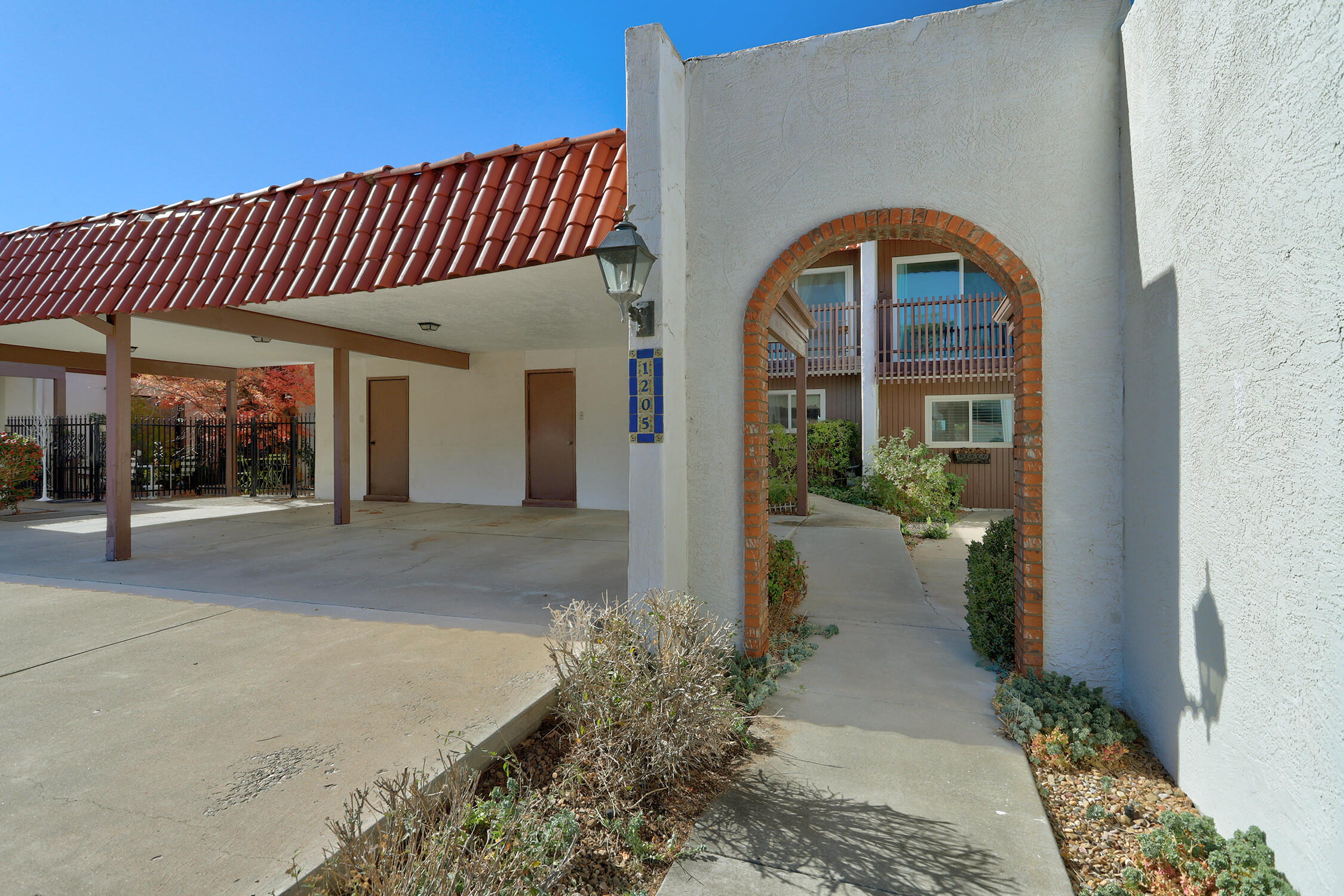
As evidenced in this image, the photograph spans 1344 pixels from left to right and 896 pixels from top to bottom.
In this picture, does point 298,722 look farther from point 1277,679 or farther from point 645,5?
point 645,5

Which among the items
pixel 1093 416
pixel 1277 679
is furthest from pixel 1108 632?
pixel 1277 679

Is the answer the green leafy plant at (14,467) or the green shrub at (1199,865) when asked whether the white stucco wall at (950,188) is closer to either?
the green shrub at (1199,865)

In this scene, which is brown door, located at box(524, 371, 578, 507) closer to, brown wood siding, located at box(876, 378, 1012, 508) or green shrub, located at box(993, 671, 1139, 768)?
brown wood siding, located at box(876, 378, 1012, 508)

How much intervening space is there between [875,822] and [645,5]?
579 cm

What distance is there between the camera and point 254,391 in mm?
16203

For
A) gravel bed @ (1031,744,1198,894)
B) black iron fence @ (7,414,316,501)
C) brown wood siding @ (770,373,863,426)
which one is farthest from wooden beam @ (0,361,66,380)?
gravel bed @ (1031,744,1198,894)

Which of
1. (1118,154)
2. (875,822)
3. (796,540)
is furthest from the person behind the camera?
(796,540)

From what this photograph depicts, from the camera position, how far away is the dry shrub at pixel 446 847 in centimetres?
165

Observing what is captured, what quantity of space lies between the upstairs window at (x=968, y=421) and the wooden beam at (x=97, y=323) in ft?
41.0

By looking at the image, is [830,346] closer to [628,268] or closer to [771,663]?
[771,663]

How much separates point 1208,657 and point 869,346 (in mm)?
10427

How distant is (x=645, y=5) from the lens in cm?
497

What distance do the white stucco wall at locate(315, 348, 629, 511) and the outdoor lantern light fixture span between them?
21.8 feet

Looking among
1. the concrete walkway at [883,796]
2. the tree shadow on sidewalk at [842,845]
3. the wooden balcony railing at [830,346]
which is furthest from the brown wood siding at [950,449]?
the tree shadow on sidewalk at [842,845]
